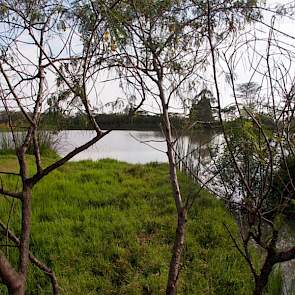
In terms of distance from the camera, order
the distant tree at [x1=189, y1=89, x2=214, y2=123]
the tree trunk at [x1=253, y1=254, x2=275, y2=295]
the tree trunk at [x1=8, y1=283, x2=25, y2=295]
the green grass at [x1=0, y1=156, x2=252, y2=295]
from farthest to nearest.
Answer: the green grass at [x1=0, y1=156, x2=252, y2=295] → the distant tree at [x1=189, y1=89, x2=214, y2=123] → the tree trunk at [x1=253, y1=254, x2=275, y2=295] → the tree trunk at [x1=8, y1=283, x2=25, y2=295]

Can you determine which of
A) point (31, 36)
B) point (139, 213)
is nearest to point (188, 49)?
point (31, 36)

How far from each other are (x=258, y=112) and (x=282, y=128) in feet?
0.44

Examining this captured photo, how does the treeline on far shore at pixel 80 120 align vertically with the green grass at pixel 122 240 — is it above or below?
above

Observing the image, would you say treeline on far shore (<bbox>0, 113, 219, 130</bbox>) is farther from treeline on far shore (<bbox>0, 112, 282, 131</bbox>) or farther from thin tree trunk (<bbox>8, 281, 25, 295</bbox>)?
thin tree trunk (<bbox>8, 281, 25, 295</bbox>)

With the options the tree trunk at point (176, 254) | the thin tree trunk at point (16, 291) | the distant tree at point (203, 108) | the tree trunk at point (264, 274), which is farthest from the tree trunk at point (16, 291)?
the distant tree at point (203, 108)

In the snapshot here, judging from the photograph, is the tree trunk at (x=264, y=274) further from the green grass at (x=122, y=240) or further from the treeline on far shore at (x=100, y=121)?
the green grass at (x=122, y=240)

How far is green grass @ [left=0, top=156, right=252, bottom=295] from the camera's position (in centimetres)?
247

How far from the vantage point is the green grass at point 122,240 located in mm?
2475

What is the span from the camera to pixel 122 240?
3061mm

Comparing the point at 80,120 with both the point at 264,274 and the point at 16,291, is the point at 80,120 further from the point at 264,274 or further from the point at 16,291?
the point at 264,274

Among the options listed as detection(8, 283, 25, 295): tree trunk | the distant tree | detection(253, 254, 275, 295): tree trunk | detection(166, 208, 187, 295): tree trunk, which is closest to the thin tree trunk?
detection(8, 283, 25, 295): tree trunk

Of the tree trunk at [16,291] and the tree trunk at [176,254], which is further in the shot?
the tree trunk at [176,254]

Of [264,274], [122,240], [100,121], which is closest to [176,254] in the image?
[264,274]

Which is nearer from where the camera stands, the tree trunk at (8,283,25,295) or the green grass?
the tree trunk at (8,283,25,295)
